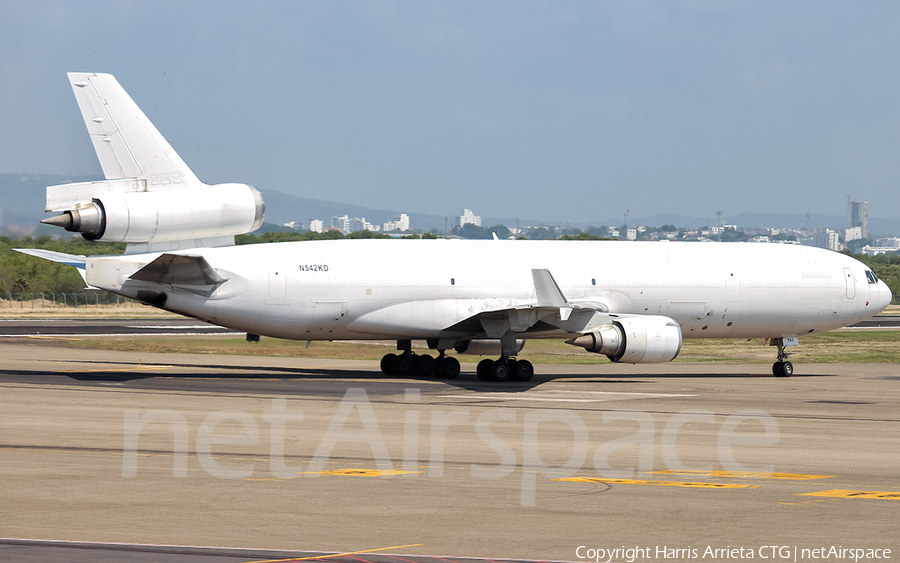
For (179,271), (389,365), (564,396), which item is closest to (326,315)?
(389,365)

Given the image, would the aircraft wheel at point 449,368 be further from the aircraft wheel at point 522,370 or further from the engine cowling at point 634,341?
the engine cowling at point 634,341

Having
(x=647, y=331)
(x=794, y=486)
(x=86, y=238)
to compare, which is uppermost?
(x=86, y=238)

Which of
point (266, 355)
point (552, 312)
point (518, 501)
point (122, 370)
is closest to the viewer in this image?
point (518, 501)

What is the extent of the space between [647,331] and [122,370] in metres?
17.6

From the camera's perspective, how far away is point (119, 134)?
90.7 feet

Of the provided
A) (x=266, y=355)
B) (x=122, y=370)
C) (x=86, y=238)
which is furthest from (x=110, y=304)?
(x=86, y=238)

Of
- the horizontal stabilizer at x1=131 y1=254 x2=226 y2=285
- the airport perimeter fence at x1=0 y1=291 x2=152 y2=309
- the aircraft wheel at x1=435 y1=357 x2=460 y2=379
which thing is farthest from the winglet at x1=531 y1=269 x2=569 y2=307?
the airport perimeter fence at x1=0 y1=291 x2=152 y2=309

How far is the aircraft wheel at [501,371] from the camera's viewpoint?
31.9 metres

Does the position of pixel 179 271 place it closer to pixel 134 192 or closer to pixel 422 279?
pixel 134 192

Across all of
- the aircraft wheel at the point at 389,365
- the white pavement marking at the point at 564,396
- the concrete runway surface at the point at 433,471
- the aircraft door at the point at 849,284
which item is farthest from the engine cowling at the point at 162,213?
the aircraft door at the point at 849,284

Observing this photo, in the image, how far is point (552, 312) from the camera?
30.6 metres

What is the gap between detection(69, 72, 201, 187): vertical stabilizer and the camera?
2738cm

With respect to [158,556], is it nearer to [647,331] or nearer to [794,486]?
[794,486]

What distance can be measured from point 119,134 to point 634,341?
16692mm
